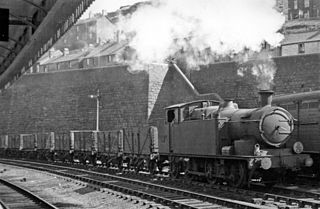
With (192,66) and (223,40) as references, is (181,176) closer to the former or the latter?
(223,40)

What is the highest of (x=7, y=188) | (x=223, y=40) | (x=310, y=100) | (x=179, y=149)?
(x=223, y=40)

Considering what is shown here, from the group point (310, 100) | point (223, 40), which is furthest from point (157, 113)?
point (310, 100)

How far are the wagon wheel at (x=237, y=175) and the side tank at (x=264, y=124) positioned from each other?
0.82 metres

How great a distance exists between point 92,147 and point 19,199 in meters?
14.1

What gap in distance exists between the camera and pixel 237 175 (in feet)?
45.6

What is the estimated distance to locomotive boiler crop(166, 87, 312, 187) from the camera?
13234 mm

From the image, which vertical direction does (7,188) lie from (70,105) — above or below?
below

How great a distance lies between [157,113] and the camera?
44219 mm

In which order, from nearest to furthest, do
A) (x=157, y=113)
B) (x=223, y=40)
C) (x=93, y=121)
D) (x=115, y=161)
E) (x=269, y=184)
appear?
(x=269, y=184)
(x=223, y=40)
(x=115, y=161)
(x=157, y=113)
(x=93, y=121)

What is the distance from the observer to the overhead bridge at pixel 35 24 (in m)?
7.80

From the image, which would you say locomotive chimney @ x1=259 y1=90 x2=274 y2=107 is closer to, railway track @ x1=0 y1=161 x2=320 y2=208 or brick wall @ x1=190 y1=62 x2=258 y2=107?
railway track @ x1=0 y1=161 x2=320 y2=208

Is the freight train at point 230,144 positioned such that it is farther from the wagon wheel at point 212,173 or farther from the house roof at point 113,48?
the house roof at point 113,48

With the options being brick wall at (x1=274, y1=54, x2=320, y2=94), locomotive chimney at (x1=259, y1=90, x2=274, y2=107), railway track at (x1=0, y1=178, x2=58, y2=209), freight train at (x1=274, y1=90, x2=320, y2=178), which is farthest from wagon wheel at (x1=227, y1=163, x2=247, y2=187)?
brick wall at (x1=274, y1=54, x2=320, y2=94)

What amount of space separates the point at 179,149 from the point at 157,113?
89.8ft
